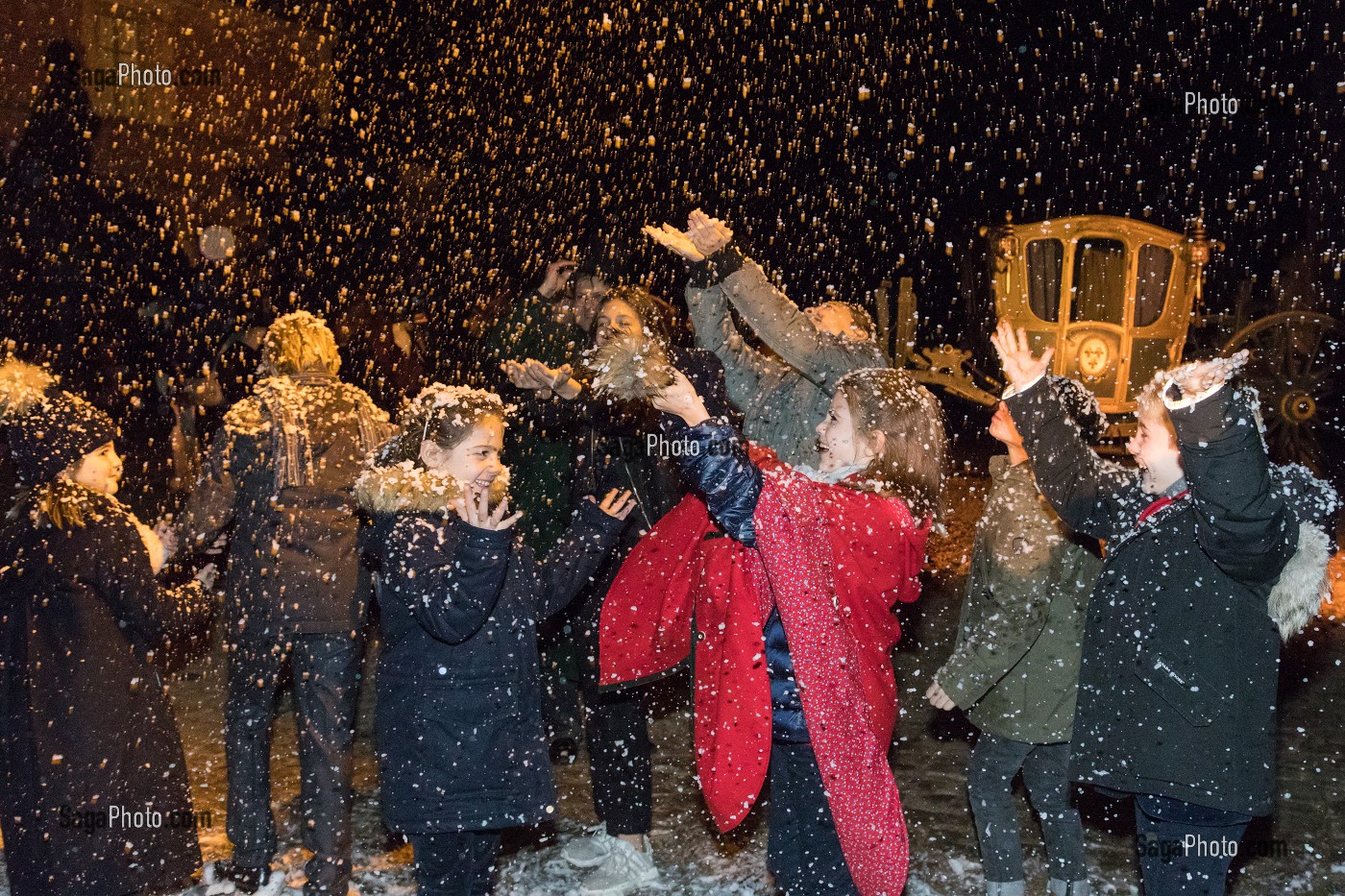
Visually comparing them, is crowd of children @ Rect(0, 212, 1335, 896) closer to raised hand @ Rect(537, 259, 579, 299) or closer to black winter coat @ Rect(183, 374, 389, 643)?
black winter coat @ Rect(183, 374, 389, 643)

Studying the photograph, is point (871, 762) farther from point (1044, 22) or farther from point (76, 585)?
point (1044, 22)

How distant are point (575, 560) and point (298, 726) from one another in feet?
4.34

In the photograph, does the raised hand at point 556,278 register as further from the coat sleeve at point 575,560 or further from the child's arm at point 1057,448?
the child's arm at point 1057,448

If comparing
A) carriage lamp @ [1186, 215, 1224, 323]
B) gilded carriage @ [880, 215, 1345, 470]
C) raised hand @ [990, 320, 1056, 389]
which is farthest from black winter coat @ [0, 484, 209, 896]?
carriage lamp @ [1186, 215, 1224, 323]

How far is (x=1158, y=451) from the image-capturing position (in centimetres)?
308

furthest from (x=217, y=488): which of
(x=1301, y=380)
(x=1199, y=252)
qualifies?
(x=1199, y=252)

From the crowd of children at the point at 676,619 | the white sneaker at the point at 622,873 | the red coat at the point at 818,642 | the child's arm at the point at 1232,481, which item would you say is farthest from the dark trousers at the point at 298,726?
the child's arm at the point at 1232,481

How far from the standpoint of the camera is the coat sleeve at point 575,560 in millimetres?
3293

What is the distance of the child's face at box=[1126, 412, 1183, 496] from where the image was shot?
10.0 ft

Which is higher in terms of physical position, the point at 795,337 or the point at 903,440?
the point at 795,337

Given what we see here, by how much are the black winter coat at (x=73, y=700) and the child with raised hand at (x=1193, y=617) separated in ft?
8.91

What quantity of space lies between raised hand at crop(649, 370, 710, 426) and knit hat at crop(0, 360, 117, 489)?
1.90m

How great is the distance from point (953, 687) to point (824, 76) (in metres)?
14.9

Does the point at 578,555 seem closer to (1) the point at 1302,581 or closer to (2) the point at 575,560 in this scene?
(2) the point at 575,560
